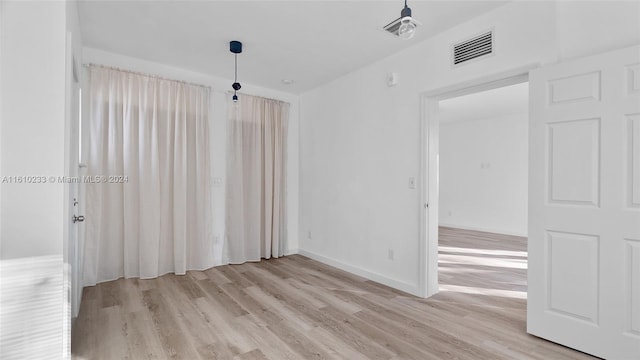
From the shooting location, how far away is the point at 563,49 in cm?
223

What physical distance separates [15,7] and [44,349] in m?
1.84

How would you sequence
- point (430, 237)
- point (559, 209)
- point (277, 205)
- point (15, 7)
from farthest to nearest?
point (277, 205), point (430, 237), point (559, 209), point (15, 7)

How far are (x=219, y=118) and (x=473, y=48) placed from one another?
10.3ft

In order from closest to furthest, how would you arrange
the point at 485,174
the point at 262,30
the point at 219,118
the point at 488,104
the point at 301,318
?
the point at 301,318 < the point at 262,30 < the point at 219,118 < the point at 488,104 < the point at 485,174

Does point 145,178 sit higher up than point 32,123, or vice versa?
point 32,123

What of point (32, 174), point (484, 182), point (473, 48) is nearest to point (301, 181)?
point (473, 48)

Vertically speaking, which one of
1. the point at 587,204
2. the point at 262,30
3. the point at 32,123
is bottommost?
the point at 587,204

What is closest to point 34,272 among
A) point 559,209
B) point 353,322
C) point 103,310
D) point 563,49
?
point 103,310

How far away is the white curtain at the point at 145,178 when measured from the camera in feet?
10.9

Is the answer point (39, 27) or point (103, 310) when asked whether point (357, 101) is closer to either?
point (39, 27)

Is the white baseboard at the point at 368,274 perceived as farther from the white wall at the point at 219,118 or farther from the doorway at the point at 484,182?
the doorway at the point at 484,182

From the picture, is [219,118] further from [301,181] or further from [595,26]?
[595,26]

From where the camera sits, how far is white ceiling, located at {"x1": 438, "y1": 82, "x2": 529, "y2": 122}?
5051 millimetres

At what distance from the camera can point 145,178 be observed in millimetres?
3557
